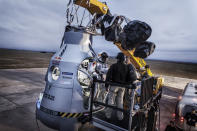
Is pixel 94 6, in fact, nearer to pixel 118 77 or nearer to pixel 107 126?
pixel 118 77

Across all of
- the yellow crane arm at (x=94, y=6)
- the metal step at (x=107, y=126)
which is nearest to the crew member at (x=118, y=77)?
the metal step at (x=107, y=126)

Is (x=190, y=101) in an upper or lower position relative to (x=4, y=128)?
upper

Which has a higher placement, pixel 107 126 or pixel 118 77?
pixel 118 77

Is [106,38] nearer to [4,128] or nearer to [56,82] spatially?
[56,82]

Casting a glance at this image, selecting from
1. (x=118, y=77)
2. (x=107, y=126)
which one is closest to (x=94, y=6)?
(x=118, y=77)

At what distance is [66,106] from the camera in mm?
3645

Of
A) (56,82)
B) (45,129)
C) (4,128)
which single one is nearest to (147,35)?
(56,82)

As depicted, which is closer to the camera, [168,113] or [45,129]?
[45,129]

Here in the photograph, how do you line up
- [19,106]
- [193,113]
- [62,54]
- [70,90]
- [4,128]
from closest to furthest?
[193,113], [70,90], [62,54], [4,128], [19,106]

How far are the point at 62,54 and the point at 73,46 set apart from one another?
1.37 feet

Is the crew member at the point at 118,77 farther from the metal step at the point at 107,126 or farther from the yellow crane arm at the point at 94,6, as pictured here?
the yellow crane arm at the point at 94,6

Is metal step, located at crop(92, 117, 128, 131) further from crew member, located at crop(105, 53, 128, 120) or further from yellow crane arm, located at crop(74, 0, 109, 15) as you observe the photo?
yellow crane arm, located at crop(74, 0, 109, 15)

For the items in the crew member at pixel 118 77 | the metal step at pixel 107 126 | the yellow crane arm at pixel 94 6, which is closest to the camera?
the metal step at pixel 107 126

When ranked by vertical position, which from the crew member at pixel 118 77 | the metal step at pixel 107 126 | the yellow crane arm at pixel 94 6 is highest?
the yellow crane arm at pixel 94 6
